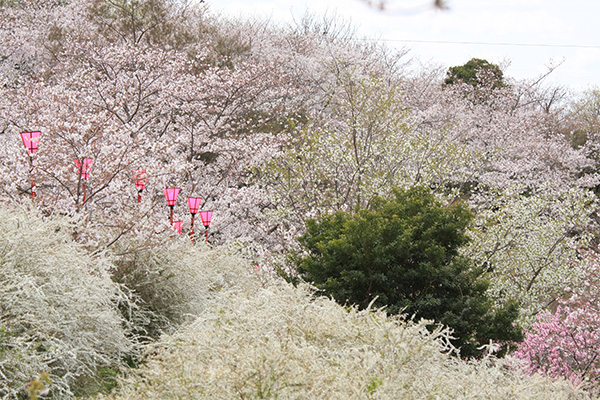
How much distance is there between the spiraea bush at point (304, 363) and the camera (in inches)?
118

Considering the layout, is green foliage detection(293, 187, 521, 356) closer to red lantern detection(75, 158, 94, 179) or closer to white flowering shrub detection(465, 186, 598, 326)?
red lantern detection(75, 158, 94, 179)

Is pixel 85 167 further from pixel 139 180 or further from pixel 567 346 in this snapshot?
pixel 567 346

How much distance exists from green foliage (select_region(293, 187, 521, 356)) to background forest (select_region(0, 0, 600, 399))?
0.09 ft

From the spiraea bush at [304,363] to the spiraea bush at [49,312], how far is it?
27.5 inches

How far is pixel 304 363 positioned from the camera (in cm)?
328

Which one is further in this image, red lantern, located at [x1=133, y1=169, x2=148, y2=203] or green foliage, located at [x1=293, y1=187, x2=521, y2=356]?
red lantern, located at [x1=133, y1=169, x2=148, y2=203]

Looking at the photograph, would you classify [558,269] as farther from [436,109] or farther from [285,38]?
[285,38]

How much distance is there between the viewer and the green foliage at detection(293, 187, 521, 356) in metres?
6.85

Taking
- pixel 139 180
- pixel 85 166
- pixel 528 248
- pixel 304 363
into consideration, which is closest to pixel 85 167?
pixel 85 166

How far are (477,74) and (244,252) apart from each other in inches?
815

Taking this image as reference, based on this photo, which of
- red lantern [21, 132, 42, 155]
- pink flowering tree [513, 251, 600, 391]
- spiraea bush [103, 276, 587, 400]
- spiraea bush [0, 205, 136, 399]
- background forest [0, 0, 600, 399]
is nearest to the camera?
spiraea bush [103, 276, 587, 400]

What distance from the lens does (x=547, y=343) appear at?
821cm

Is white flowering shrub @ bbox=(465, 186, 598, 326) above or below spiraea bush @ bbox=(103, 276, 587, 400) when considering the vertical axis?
below

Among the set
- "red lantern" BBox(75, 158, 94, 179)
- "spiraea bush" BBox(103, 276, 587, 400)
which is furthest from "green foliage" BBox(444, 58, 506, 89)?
"spiraea bush" BBox(103, 276, 587, 400)
